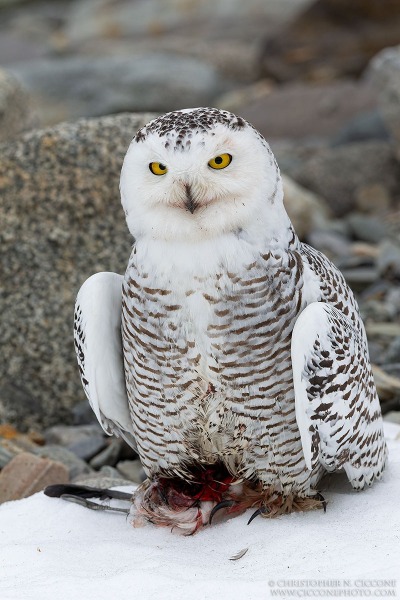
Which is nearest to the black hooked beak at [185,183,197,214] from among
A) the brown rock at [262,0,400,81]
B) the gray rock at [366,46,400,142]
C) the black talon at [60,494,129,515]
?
the black talon at [60,494,129,515]

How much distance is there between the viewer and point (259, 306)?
3570 millimetres

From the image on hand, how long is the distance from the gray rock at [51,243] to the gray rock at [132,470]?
722mm

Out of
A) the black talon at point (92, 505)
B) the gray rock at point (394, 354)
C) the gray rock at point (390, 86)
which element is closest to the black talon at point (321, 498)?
the black talon at point (92, 505)

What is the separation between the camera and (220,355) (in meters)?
3.60

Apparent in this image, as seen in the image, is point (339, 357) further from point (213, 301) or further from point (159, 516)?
point (159, 516)

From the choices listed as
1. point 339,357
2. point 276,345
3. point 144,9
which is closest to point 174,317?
point 276,345

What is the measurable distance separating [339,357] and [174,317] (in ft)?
2.17

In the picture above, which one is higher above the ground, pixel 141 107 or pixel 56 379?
pixel 56 379

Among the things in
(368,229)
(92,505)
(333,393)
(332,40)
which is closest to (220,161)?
(333,393)

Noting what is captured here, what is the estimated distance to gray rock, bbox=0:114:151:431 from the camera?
5785 mm

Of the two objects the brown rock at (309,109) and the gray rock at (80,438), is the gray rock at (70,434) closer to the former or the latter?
the gray rock at (80,438)

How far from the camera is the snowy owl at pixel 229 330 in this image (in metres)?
3.43

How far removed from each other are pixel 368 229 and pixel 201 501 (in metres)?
6.14

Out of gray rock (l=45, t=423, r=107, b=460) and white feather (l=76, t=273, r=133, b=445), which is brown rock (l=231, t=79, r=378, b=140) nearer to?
gray rock (l=45, t=423, r=107, b=460)
